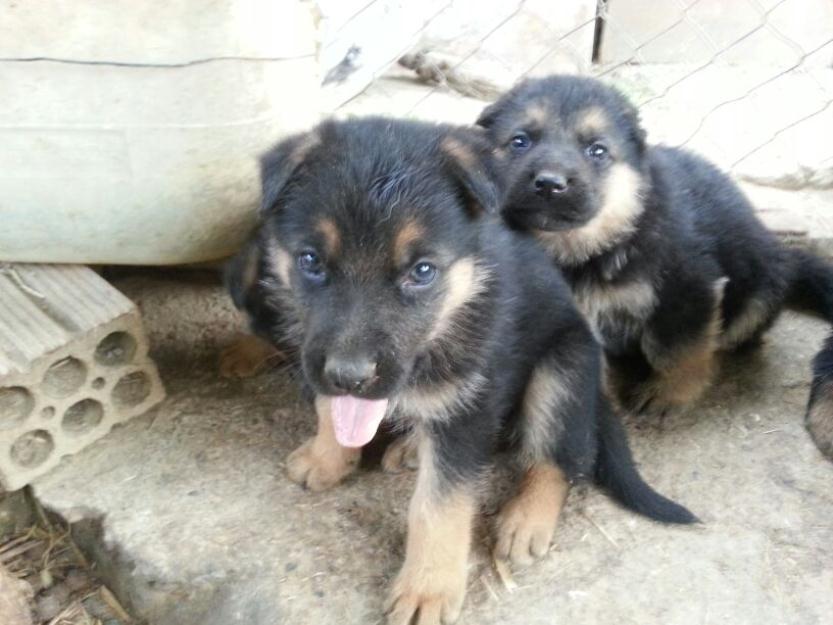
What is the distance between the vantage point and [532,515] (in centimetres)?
268

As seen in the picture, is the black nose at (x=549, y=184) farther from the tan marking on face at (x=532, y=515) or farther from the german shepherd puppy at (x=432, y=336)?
the tan marking on face at (x=532, y=515)

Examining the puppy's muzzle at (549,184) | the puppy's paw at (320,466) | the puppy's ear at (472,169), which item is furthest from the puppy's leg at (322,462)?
the puppy's muzzle at (549,184)

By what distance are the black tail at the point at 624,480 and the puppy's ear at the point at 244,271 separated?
1.22 m

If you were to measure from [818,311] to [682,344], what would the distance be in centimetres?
66

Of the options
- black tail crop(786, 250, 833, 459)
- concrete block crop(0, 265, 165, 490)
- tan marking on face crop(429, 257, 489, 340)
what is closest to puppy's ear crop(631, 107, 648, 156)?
black tail crop(786, 250, 833, 459)

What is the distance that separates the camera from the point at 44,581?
9.45 feet

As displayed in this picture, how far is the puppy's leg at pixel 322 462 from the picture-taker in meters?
2.85

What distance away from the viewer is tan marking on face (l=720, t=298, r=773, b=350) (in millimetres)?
3453

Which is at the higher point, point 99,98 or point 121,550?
point 99,98

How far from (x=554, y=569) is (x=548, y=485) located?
0.26 metres

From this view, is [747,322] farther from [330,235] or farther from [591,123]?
[330,235]

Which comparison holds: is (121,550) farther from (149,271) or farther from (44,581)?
(149,271)

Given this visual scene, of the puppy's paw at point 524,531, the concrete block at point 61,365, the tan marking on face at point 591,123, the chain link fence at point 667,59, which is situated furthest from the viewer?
the chain link fence at point 667,59

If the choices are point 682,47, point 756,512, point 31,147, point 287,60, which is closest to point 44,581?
point 31,147
